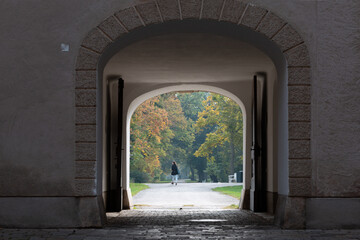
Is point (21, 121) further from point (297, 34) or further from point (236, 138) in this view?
point (236, 138)

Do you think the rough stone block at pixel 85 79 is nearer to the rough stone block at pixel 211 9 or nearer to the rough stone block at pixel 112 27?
the rough stone block at pixel 112 27

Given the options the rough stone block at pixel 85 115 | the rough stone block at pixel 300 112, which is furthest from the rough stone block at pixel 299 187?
the rough stone block at pixel 85 115

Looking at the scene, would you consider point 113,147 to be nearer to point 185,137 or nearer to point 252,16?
point 252,16

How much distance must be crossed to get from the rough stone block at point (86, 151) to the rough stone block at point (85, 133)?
7cm

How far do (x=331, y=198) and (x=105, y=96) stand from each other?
6.42m

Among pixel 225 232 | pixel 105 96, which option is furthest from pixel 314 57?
pixel 105 96

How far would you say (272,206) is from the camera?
12.3m

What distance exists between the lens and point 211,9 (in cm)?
824

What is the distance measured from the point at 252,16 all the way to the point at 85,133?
282 centimetres

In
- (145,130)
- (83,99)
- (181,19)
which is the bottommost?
(145,130)

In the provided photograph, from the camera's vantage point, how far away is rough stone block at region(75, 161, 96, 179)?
8.15 m

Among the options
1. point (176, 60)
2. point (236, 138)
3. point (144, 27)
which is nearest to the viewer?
point (144, 27)

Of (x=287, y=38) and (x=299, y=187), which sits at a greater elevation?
(x=287, y=38)

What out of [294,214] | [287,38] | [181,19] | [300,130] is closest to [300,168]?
[300,130]
